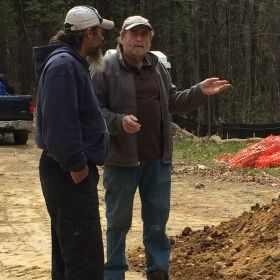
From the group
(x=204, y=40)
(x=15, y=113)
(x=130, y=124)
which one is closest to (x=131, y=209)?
(x=130, y=124)

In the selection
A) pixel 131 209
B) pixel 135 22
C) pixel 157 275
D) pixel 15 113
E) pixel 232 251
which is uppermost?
pixel 135 22

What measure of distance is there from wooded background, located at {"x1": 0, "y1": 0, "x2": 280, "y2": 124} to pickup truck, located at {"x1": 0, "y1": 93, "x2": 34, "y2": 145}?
8607 mm

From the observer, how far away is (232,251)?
586 cm

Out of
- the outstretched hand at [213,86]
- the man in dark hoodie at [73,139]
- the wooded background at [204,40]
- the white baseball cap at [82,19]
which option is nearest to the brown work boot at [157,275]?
the man in dark hoodie at [73,139]

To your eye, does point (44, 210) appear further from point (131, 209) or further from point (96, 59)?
point (96, 59)

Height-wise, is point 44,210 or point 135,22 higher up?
point 135,22

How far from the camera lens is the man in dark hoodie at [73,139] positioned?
3615 millimetres

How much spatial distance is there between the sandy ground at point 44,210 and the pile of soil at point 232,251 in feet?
1.52

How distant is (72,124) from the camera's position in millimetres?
3627

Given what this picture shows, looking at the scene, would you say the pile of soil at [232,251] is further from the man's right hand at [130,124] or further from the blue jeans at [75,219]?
the blue jeans at [75,219]

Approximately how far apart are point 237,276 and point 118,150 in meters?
1.48

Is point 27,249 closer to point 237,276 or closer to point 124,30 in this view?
point 237,276

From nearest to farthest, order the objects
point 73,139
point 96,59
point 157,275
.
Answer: point 73,139 < point 96,59 < point 157,275

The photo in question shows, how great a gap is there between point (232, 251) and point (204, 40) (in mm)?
24916
